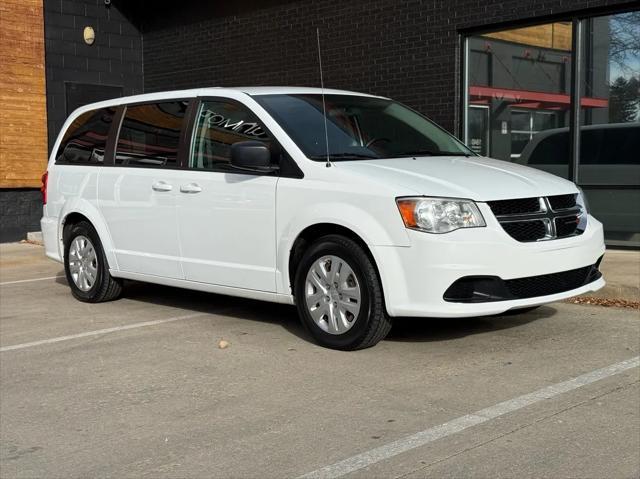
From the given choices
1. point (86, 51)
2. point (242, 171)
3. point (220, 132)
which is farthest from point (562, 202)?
point (86, 51)

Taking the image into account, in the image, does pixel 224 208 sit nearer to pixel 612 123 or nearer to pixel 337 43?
pixel 612 123

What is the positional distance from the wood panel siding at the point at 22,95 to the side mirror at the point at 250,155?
29.9 feet

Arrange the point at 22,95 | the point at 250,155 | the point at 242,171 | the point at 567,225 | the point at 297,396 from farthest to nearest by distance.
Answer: the point at 22,95 < the point at 242,171 < the point at 250,155 < the point at 567,225 < the point at 297,396

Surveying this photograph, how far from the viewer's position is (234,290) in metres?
6.65

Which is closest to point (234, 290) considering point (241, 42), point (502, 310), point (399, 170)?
point (399, 170)

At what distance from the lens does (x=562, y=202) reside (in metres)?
6.06

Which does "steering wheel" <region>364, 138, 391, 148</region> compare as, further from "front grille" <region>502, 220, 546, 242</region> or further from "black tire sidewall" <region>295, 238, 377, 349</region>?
"front grille" <region>502, 220, 546, 242</region>

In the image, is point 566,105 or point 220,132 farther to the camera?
point 566,105

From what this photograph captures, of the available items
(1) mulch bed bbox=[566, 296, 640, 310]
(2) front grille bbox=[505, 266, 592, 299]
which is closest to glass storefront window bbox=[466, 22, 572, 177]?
(1) mulch bed bbox=[566, 296, 640, 310]

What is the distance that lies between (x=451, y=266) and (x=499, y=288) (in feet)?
1.26

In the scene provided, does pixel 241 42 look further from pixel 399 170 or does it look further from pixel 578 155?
pixel 399 170

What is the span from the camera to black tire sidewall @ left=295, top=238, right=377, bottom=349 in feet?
18.7

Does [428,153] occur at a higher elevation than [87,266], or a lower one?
higher

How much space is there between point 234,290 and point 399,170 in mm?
1649
